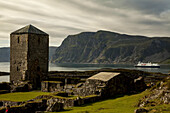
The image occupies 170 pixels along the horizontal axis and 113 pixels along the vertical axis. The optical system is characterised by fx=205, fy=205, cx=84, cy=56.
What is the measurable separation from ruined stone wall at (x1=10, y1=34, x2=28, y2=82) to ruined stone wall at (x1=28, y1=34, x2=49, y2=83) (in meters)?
0.93

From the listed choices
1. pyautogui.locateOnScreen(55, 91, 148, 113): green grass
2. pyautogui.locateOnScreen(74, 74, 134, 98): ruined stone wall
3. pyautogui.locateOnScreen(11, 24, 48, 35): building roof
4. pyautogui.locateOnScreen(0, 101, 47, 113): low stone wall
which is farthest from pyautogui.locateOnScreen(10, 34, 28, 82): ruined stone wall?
pyautogui.locateOnScreen(55, 91, 148, 113): green grass

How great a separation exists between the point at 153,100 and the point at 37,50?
28209 millimetres

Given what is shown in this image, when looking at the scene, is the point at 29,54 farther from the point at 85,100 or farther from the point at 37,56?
the point at 85,100

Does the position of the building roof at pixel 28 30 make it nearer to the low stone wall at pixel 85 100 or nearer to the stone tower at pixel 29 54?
the stone tower at pixel 29 54

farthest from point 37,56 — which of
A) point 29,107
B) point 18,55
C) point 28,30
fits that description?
point 29,107

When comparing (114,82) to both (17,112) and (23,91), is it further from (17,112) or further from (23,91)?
(23,91)

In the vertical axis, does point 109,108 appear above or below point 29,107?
above

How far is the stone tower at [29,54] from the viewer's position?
128 ft

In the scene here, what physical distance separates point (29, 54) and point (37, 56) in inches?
69.4

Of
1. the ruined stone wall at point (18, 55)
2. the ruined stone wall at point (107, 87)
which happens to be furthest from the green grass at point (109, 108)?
the ruined stone wall at point (18, 55)

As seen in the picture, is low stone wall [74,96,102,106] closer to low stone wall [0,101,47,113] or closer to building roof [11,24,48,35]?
low stone wall [0,101,47,113]

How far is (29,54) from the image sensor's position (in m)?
39.0

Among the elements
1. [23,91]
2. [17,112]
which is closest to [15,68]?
[23,91]

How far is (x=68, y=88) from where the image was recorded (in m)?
31.0
